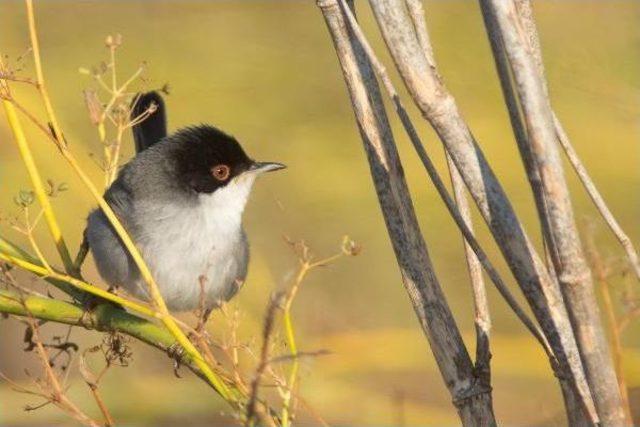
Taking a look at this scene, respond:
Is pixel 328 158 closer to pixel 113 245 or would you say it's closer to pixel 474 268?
pixel 113 245

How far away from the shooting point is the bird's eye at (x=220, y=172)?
298 centimetres

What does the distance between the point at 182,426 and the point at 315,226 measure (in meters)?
1.29

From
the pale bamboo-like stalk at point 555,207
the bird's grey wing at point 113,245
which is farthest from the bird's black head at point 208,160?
the pale bamboo-like stalk at point 555,207

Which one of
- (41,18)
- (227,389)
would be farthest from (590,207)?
(227,389)

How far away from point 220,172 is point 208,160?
0.13 feet

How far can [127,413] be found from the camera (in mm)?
3908

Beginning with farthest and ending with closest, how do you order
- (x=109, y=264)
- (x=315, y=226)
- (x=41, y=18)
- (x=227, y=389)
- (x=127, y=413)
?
(x=41, y=18)
(x=315, y=226)
(x=127, y=413)
(x=109, y=264)
(x=227, y=389)

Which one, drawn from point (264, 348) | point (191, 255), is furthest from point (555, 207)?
point (191, 255)

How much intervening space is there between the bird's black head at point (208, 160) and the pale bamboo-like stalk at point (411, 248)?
1.03m

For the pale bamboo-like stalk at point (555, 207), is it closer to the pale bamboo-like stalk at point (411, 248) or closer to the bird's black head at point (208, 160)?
the pale bamboo-like stalk at point (411, 248)

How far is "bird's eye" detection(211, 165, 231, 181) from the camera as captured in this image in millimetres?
2977

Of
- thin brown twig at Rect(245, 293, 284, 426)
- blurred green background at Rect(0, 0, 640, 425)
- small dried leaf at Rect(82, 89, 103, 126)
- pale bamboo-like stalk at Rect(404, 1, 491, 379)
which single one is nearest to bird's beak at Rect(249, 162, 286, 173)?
blurred green background at Rect(0, 0, 640, 425)

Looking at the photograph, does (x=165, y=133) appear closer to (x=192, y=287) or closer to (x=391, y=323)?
(x=192, y=287)

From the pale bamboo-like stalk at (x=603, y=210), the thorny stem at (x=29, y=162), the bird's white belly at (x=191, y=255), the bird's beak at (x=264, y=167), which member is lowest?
the bird's white belly at (x=191, y=255)
